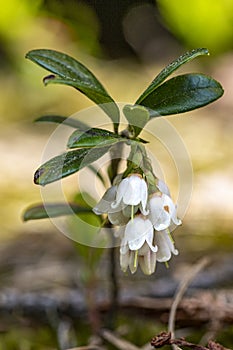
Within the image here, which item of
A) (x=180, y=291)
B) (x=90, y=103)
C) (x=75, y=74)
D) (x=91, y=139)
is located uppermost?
(x=90, y=103)

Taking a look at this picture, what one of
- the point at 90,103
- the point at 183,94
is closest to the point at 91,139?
the point at 183,94

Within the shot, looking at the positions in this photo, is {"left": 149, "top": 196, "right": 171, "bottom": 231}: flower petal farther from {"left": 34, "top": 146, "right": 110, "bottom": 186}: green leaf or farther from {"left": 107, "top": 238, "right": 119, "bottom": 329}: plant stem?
{"left": 107, "top": 238, "right": 119, "bottom": 329}: plant stem

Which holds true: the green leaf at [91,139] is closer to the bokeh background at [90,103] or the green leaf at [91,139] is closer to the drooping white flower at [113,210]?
the drooping white flower at [113,210]

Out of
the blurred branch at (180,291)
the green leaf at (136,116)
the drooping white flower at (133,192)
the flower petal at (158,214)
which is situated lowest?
the blurred branch at (180,291)

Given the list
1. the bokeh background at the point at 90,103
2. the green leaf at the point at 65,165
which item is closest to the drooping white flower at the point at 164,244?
the green leaf at the point at 65,165

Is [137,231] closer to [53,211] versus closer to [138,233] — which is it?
[138,233]

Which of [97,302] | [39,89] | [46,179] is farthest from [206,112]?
[46,179]
